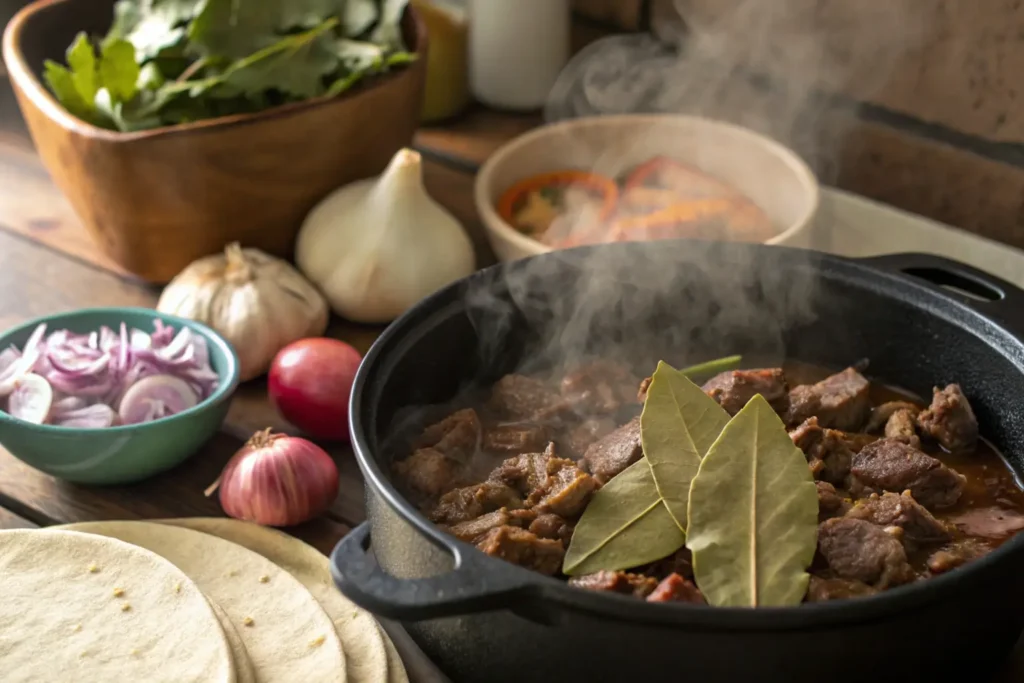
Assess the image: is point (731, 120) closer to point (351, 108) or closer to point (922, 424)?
point (351, 108)

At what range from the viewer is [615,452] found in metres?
1.54

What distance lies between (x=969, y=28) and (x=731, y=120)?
0.57 m

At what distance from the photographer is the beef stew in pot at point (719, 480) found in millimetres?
1328

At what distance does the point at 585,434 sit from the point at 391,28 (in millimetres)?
1066

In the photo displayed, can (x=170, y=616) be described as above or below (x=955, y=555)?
below

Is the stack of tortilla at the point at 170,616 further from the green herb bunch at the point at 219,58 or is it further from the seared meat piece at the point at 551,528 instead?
the green herb bunch at the point at 219,58

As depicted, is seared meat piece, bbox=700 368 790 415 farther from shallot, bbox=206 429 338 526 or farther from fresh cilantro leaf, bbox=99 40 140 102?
fresh cilantro leaf, bbox=99 40 140 102

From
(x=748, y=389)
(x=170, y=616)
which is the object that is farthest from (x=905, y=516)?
(x=170, y=616)

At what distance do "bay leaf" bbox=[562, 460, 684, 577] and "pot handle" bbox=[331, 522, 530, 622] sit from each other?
0.22m

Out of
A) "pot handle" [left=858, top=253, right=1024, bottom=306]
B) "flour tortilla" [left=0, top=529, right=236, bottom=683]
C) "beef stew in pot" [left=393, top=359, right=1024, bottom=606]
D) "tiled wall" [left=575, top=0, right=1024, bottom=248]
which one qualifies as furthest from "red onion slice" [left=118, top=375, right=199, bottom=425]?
"tiled wall" [left=575, top=0, right=1024, bottom=248]

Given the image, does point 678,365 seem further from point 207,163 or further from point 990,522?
point 207,163

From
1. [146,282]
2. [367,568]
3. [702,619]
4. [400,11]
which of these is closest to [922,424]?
[702,619]

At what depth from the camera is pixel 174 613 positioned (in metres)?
1.43

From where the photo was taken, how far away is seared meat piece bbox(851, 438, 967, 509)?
60.2 inches
